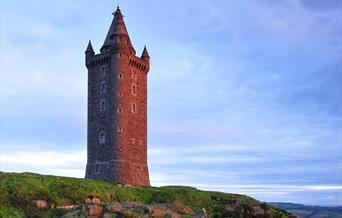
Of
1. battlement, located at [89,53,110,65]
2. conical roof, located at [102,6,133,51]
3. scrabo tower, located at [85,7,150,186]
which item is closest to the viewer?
scrabo tower, located at [85,7,150,186]

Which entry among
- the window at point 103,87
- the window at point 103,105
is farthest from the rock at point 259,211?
the window at point 103,87

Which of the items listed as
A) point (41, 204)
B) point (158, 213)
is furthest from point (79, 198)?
point (158, 213)

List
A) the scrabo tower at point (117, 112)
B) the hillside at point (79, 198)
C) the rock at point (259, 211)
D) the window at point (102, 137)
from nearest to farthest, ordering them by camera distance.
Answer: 1. the hillside at point (79, 198)
2. the rock at point (259, 211)
3. the scrabo tower at point (117, 112)
4. the window at point (102, 137)

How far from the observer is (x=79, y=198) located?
4603cm

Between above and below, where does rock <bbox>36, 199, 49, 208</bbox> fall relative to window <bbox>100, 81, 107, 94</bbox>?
below

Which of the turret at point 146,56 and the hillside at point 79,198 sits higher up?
the turret at point 146,56

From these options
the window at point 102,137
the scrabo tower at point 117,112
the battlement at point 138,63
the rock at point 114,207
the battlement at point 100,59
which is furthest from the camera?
the battlement at point 138,63

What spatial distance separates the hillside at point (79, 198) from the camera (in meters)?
39.6

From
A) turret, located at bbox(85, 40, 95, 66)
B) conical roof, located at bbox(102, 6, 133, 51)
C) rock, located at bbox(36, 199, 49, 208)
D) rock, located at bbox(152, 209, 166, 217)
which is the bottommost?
rock, located at bbox(152, 209, 166, 217)

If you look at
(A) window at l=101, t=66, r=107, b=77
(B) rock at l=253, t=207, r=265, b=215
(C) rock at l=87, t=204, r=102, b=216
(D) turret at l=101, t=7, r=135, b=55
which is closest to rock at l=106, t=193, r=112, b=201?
(C) rock at l=87, t=204, r=102, b=216

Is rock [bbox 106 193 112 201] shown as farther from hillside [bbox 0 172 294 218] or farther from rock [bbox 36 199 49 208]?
rock [bbox 36 199 49 208]

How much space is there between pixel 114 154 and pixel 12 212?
30.4 metres

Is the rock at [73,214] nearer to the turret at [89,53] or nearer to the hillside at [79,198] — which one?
the hillside at [79,198]

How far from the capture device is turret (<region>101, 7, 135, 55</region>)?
71938 mm
